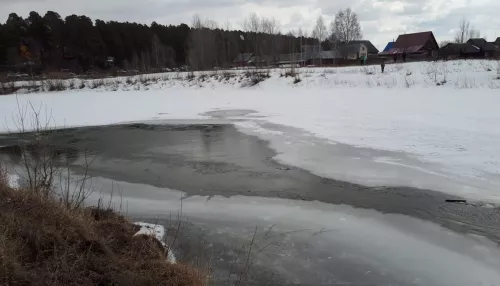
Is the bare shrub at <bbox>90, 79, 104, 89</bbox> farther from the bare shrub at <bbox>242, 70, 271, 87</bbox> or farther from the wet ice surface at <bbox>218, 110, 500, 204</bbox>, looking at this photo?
the wet ice surface at <bbox>218, 110, 500, 204</bbox>

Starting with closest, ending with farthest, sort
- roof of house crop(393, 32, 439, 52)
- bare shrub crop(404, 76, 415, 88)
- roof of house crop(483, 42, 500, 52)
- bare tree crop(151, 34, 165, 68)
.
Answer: bare shrub crop(404, 76, 415, 88) → roof of house crop(483, 42, 500, 52) → roof of house crop(393, 32, 439, 52) → bare tree crop(151, 34, 165, 68)

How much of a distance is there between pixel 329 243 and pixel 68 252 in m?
3.13

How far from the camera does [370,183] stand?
7.62 m

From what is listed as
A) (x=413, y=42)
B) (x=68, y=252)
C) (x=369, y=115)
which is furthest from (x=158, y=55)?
(x=68, y=252)

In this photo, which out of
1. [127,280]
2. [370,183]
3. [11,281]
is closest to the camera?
[11,281]

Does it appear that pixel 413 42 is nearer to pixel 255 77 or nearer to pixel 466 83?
pixel 255 77

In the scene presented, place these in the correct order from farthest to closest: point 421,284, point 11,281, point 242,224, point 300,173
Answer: point 300,173 → point 242,224 → point 421,284 → point 11,281

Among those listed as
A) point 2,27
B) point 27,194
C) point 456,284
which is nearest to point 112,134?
point 27,194

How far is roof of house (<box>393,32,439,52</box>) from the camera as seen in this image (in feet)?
214

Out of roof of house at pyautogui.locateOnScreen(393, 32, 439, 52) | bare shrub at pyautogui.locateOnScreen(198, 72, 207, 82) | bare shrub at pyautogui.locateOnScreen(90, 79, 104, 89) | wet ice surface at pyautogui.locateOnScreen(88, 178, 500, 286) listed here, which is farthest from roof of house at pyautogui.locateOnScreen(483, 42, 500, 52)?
wet ice surface at pyautogui.locateOnScreen(88, 178, 500, 286)

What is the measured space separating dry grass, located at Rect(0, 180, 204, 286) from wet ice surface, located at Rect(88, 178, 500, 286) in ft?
2.42

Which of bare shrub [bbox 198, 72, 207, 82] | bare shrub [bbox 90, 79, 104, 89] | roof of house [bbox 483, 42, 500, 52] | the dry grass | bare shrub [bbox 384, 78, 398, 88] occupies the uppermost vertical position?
roof of house [bbox 483, 42, 500, 52]

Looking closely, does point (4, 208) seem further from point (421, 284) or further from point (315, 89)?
point (315, 89)

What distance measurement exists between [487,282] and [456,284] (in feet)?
1.12
